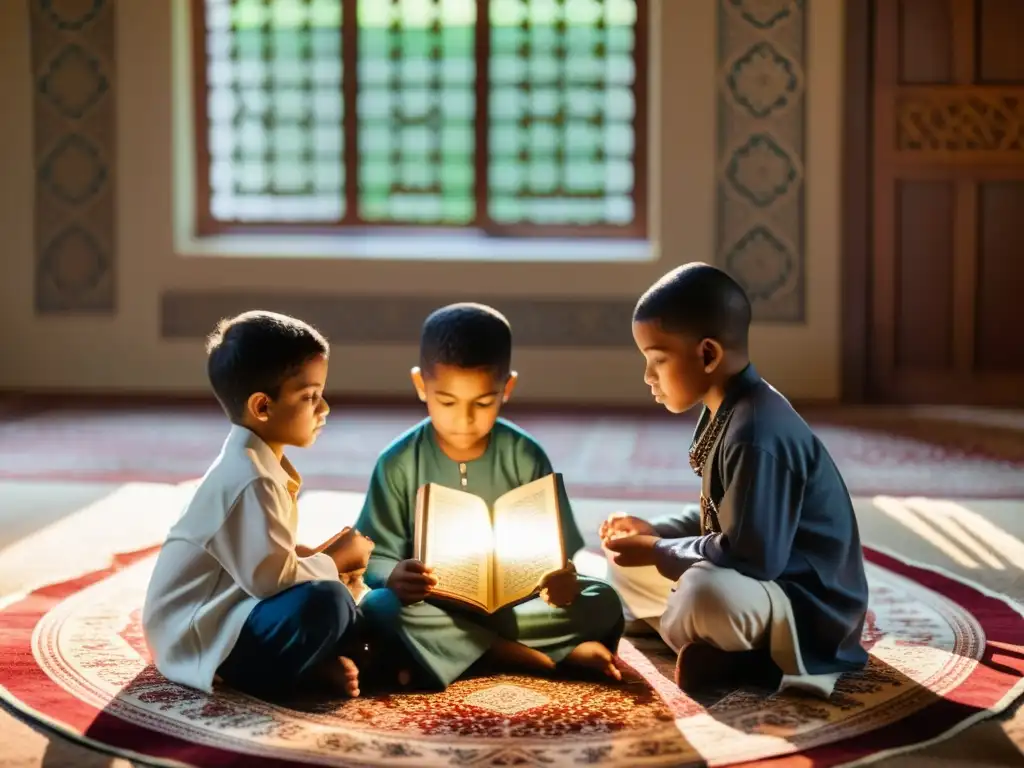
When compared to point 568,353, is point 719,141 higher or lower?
higher

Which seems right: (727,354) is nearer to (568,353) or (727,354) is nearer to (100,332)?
(568,353)

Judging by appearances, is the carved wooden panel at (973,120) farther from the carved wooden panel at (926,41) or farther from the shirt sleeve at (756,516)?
the shirt sleeve at (756,516)

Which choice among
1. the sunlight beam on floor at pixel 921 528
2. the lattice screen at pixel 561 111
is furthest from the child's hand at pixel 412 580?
the lattice screen at pixel 561 111

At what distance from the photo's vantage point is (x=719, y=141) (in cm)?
674

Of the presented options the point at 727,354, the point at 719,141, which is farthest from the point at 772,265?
the point at 727,354

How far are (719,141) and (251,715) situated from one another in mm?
5237

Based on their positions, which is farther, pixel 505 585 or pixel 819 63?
pixel 819 63

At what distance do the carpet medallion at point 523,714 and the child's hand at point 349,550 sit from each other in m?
0.22

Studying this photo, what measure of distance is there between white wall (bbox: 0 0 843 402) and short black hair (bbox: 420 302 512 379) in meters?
4.66

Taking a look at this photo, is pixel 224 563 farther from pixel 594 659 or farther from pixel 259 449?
pixel 594 659

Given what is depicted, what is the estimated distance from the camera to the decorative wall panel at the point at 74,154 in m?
6.92

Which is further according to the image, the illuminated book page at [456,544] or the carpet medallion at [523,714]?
the illuminated book page at [456,544]

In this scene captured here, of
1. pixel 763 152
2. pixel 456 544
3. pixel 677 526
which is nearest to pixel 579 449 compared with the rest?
pixel 763 152

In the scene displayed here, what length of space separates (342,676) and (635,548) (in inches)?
19.8
